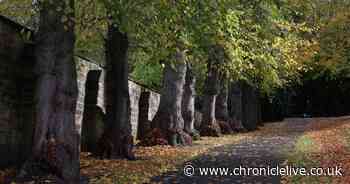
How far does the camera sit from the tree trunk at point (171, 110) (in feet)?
67.0

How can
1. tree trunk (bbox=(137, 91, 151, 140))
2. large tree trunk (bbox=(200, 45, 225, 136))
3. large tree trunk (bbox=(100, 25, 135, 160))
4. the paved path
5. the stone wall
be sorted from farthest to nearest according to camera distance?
large tree trunk (bbox=(200, 45, 225, 136)) < tree trunk (bbox=(137, 91, 151, 140)) < large tree trunk (bbox=(100, 25, 135, 160)) < the stone wall < the paved path

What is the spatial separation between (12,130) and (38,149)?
2.52m

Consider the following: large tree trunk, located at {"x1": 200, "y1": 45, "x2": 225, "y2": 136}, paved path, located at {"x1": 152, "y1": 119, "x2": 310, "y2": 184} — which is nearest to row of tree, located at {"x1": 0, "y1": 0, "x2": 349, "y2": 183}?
paved path, located at {"x1": 152, "y1": 119, "x2": 310, "y2": 184}

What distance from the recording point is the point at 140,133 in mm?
24219

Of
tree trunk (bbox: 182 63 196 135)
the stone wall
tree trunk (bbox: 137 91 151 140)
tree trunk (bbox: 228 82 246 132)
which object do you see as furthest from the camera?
tree trunk (bbox: 228 82 246 132)

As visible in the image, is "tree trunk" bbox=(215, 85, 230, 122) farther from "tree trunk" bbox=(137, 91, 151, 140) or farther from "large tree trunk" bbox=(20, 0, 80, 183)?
"large tree trunk" bbox=(20, 0, 80, 183)

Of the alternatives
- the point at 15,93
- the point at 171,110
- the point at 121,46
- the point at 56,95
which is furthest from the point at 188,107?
the point at 56,95

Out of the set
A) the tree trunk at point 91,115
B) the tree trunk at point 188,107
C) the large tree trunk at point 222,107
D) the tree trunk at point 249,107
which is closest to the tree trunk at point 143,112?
the tree trunk at point 188,107

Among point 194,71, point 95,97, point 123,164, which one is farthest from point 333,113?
point 123,164

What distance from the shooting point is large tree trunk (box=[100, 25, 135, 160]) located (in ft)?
47.8

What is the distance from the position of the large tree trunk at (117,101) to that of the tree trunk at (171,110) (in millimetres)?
5065

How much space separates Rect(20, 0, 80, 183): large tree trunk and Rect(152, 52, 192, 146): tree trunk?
9.80 m

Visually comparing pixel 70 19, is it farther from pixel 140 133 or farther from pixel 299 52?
pixel 299 52

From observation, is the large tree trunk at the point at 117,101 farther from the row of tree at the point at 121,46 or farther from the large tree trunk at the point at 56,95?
the large tree trunk at the point at 56,95
